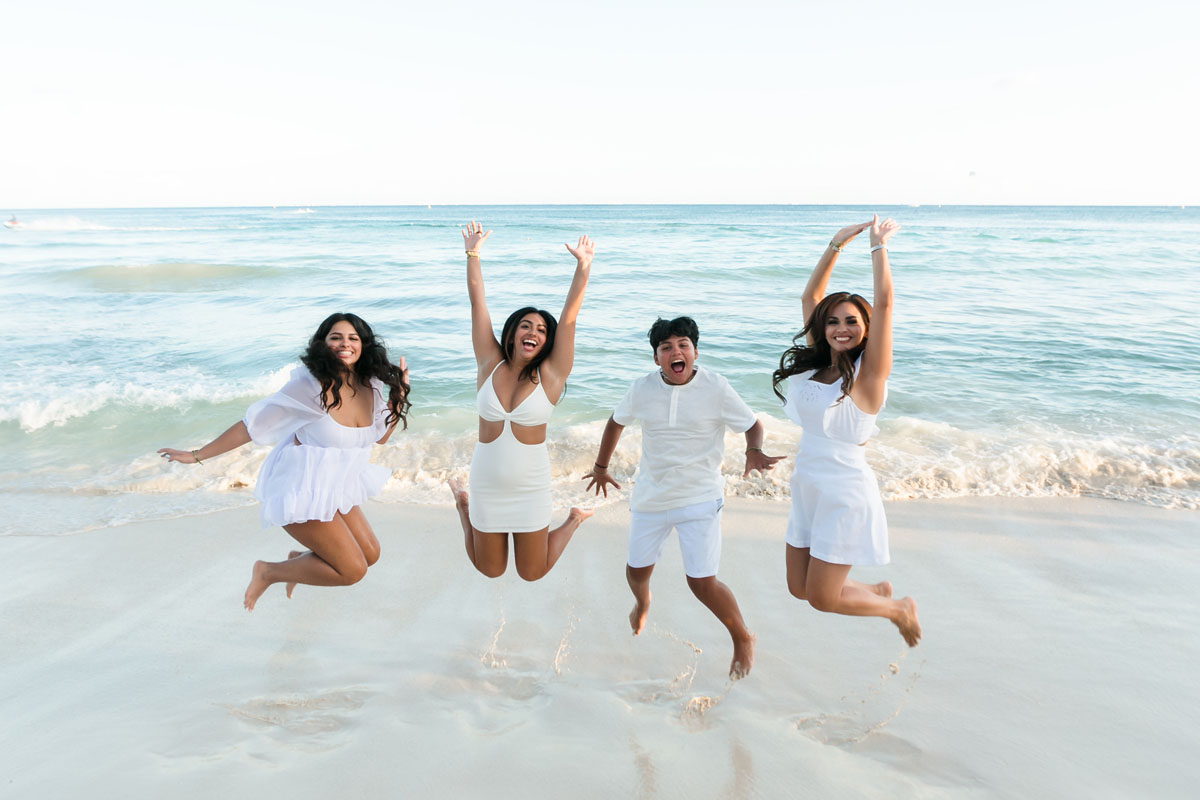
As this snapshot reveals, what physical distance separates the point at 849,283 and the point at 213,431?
54.6ft

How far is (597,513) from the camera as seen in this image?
602 centimetres

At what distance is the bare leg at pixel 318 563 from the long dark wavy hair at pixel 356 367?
0.67m

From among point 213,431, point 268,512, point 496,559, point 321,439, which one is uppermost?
point 321,439

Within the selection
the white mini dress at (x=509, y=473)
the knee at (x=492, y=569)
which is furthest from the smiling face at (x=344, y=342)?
the knee at (x=492, y=569)

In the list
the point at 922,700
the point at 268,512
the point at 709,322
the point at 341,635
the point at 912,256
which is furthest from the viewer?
the point at 912,256

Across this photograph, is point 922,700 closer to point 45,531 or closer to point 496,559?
point 496,559

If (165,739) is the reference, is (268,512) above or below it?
above

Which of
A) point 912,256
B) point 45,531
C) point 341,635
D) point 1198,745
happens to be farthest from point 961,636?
point 912,256

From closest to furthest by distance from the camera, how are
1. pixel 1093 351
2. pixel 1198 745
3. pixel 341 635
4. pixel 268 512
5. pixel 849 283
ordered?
pixel 1198 745 < pixel 268 512 < pixel 341 635 < pixel 1093 351 < pixel 849 283

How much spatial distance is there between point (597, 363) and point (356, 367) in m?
7.35

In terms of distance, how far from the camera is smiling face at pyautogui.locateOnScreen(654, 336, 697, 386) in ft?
12.5

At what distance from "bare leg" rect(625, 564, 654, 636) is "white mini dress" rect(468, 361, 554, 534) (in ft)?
1.97

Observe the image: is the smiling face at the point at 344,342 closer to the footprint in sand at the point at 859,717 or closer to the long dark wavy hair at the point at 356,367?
the long dark wavy hair at the point at 356,367

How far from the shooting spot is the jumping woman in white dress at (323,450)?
4023 millimetres
